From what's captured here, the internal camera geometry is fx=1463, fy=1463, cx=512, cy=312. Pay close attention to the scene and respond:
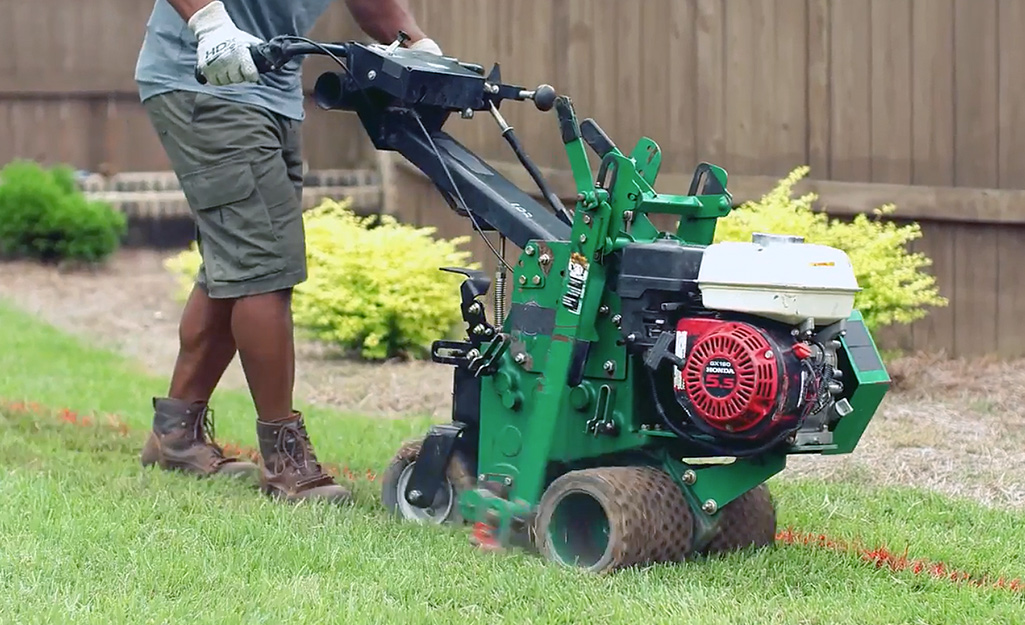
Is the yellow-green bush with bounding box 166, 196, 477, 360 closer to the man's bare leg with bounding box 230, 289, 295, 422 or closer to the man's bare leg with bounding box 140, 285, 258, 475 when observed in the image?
the man's bare leg with bounding box 140, 285, 258, 475

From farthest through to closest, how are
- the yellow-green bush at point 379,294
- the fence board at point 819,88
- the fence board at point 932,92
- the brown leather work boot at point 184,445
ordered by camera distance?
the yellow-green bush at point 379,294 → the fence board at point 819,88 → the fence board at point 932,92 → the brown leather work boot at point 184,445

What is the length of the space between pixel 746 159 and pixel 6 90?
21.0ft

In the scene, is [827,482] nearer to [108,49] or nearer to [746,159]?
[746,159]

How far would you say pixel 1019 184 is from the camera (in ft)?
20.1

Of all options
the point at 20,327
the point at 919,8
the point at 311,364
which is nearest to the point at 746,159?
the point at 919,8

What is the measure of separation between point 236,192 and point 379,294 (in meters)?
3.04

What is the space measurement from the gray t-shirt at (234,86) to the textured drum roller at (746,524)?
1.67 m

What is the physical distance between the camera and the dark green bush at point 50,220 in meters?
9.75

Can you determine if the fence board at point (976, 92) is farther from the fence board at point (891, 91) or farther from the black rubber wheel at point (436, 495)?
the black rubber wheel at point (436, 495)

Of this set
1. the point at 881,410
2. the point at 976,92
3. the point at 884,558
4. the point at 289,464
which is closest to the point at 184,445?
the point at 289,464

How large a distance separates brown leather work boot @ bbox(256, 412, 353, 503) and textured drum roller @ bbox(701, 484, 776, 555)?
42.0 inches

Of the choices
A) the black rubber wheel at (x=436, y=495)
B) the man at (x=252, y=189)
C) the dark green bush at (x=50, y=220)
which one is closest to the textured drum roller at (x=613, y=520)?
the black rubber wheel at (x=436, y=495)

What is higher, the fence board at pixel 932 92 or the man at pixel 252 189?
the fence board at pixel 932 92

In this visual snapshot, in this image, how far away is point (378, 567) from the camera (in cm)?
310
